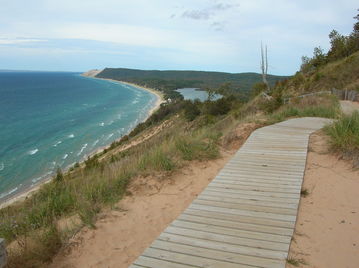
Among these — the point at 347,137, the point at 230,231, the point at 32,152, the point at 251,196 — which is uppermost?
the point at 347,137

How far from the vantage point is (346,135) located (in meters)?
5.89

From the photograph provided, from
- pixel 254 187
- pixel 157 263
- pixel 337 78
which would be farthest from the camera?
pixel 337 78

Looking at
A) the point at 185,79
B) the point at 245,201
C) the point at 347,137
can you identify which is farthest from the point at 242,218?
the point at 185,79

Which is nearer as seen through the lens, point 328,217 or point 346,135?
point 328,217

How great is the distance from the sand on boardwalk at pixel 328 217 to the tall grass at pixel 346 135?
285mm

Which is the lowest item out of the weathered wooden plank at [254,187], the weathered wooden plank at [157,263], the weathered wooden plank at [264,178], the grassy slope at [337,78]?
the weathered wooden plank at [157,263]

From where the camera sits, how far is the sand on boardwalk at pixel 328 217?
3.00m

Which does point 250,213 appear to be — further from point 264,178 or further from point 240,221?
point 264,178

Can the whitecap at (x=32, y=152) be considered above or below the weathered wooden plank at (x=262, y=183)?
below

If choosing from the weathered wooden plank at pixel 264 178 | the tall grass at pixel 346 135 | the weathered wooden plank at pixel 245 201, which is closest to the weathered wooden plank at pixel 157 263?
the weathered wooden plank at pixel 245 201

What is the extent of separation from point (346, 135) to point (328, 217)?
267cm

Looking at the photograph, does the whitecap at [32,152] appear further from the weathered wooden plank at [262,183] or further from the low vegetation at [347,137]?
the low vegetation at [347,137]

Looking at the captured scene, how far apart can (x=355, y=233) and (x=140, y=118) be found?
187 ft

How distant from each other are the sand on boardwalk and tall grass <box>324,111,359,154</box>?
0.28 meters
